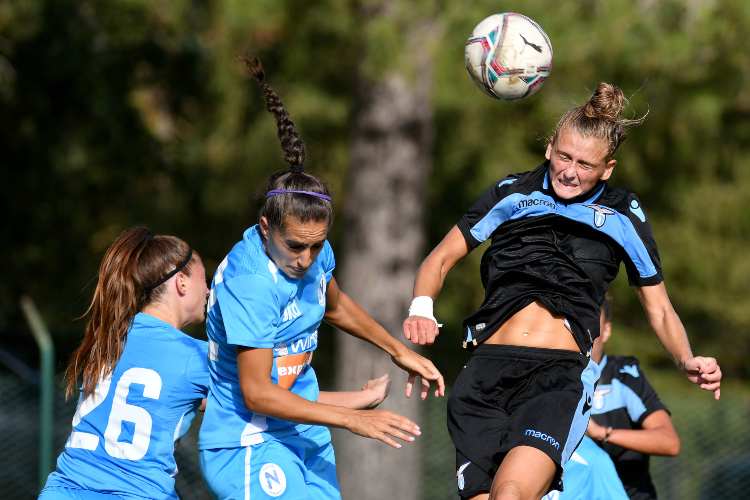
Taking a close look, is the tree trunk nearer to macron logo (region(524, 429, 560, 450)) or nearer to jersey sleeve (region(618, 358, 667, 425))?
jersey sleeve (region(618, 358, 667, 425))

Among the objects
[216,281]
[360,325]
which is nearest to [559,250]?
[360,325]

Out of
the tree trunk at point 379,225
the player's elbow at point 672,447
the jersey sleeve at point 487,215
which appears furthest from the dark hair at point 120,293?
the tree trunk at point 379,225

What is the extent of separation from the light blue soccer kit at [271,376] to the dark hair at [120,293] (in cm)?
31

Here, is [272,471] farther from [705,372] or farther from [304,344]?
[705,372]

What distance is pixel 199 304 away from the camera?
4336 millimetres

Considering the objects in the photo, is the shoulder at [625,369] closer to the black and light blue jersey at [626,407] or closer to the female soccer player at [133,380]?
the black and light blue jersey at [626,407]

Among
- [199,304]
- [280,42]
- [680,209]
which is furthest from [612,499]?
[680,209]

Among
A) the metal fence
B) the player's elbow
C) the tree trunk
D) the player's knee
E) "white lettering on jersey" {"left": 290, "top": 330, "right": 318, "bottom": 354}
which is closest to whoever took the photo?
the player's knee

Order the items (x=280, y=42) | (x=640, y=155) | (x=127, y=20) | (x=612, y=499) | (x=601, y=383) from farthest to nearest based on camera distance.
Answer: (x=640, y=155) → (x=280, y=42) → (x=127, y=20) → (x=601, y=383) → (x=612, y=499)

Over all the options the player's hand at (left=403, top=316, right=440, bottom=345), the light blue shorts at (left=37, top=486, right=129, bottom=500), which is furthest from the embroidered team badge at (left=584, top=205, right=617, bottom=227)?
the light blue shorts at (left=37, top=486, right=129, bottom=500)

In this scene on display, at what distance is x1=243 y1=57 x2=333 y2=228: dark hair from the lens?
3900 mm

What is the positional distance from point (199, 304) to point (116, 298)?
34 cm

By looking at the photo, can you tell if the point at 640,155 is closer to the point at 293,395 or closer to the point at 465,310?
the point at 465,310

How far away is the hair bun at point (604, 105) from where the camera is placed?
4.29 metres
